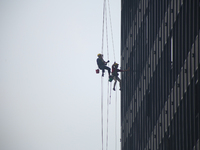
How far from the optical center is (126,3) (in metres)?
53.2

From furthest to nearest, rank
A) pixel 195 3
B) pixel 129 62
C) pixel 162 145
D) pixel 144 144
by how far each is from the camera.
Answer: pixel 129 62
pixel 144 144
pixel 162 145
pixel 195 3

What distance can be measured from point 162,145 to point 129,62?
469 inches

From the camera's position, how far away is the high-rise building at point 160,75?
37.1m

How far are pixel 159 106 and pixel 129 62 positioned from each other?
9.65 meters

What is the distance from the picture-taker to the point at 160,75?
4306 cm

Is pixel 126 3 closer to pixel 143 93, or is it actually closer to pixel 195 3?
pixel 143 93

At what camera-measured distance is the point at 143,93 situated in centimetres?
4750

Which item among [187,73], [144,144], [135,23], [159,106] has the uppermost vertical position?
[135,23]

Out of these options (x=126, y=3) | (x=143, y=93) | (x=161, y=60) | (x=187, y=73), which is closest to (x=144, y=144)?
(x=143, y=93)

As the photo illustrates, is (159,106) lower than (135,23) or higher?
lower

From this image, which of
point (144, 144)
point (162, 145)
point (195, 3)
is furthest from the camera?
point (144, 144)

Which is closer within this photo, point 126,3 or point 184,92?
point 184,92

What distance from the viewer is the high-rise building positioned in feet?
122

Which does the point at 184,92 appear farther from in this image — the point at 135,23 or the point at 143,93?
the point at 135,23
